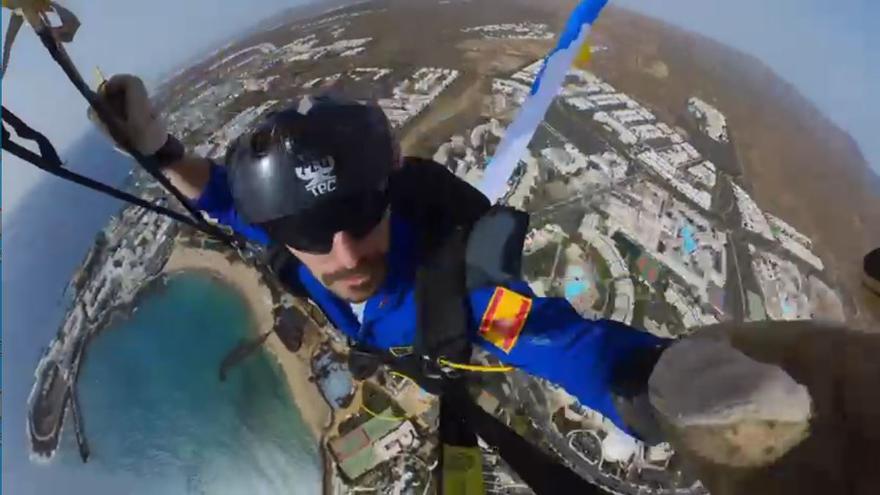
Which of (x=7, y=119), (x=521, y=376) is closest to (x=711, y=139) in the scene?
(x=521, y=376)

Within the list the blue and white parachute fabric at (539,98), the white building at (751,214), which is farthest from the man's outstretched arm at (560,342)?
the white building at (751,214)

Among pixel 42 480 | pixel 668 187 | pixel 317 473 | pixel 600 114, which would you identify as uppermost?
pixel 600 114

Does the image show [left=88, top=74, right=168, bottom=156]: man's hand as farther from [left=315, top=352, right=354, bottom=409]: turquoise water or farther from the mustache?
[left=315, top=352, right=354, bottom=409]: turquoise water

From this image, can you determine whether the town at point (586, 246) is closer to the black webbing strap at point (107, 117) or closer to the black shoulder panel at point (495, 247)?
the black webbing strap at point (107, 117)

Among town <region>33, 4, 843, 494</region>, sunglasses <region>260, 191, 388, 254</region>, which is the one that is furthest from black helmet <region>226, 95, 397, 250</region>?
town <region>33, 4, 843, 494</region>

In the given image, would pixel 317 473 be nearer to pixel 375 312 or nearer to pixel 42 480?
pixel 42 480
